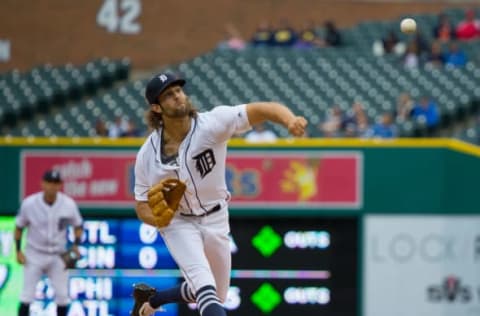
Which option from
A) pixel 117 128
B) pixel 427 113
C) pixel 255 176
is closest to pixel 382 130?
pixel 427 113

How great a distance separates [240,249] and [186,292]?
14.6ft

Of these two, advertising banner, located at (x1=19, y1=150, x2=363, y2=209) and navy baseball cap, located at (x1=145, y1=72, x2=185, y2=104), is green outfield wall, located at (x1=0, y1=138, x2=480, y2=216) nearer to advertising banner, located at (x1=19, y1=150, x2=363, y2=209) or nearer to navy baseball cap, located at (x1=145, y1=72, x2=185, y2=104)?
advertising banner, located at (x1=19, y1=150, x2=363, y2=209)

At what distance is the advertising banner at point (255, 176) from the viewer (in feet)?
40.8

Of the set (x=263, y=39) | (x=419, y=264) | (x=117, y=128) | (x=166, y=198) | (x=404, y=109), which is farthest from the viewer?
(x=263, y=39)

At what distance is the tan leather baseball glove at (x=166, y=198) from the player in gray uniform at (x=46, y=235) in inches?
175

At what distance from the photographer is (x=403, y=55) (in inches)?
810

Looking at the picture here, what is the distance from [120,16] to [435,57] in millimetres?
7704

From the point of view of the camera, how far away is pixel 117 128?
1691cm

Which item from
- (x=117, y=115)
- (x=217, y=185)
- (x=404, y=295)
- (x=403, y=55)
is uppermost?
(x=403, y=55)

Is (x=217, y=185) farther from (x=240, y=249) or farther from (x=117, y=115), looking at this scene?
(x=117, y=115)

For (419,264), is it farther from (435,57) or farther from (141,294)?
(435,57)

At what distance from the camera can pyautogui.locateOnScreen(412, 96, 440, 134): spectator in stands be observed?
17344mm

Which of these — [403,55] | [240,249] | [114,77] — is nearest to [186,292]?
[240,249]

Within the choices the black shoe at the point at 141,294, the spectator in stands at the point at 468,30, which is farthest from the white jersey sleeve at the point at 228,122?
the spectator in stands at the point at 468,30
